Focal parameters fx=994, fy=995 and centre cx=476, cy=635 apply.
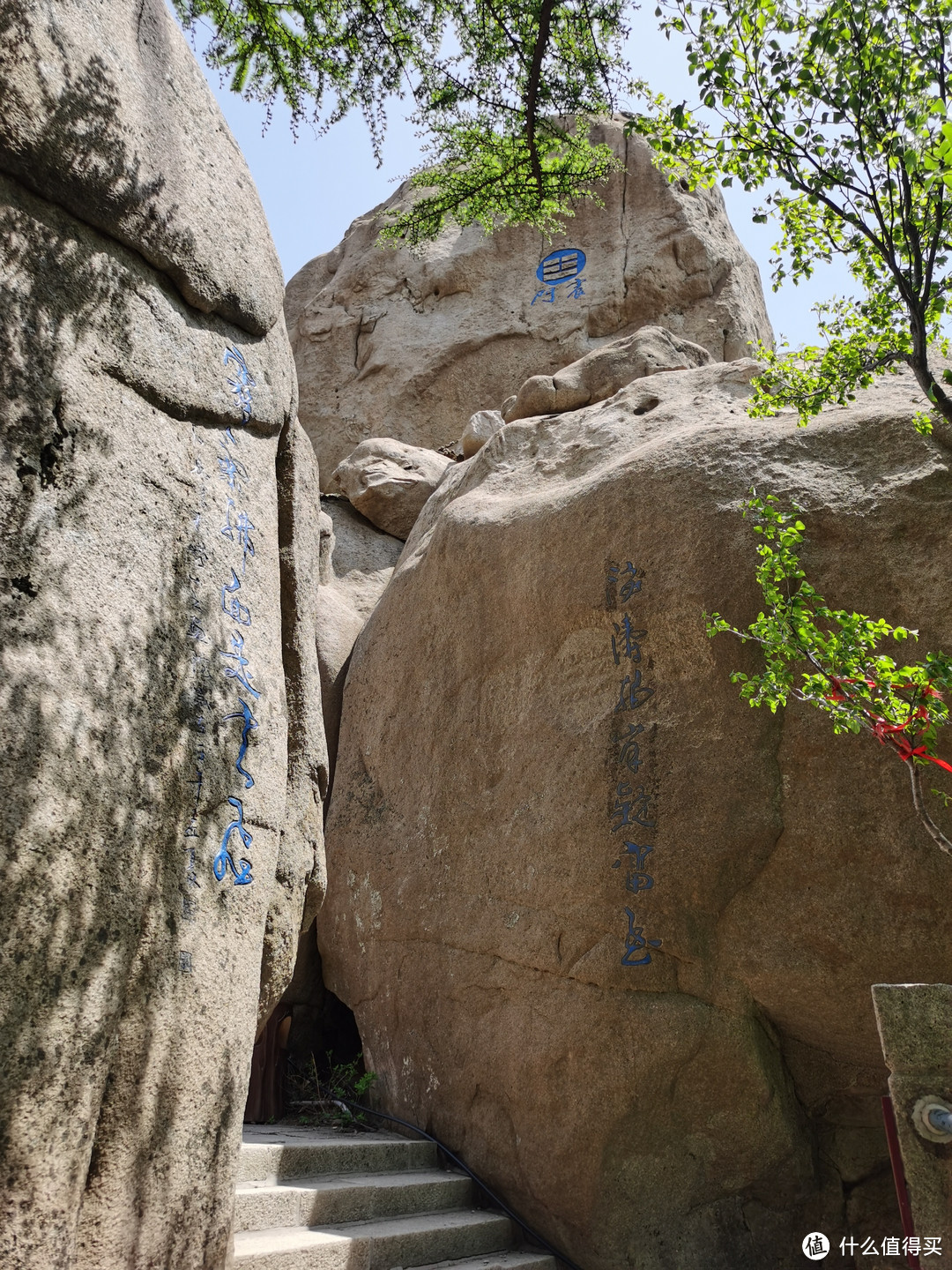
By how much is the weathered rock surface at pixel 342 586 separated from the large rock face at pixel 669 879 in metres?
1.86

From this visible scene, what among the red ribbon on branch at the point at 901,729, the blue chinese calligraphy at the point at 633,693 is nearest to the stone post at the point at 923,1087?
the red ribbon on branch at the point at 901,729

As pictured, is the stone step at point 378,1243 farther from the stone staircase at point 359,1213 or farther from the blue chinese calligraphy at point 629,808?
the blue chinese calligraphy at point 629,808

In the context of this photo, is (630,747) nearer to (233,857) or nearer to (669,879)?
(669,879)

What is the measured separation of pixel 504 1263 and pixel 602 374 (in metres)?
6.40

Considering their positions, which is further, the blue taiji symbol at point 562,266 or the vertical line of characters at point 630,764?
the blue taiji symbol at point 562,266

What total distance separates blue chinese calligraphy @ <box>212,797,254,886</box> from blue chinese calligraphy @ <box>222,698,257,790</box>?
0.34 ft

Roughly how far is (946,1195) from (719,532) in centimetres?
340

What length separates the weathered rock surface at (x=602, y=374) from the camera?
328 inches

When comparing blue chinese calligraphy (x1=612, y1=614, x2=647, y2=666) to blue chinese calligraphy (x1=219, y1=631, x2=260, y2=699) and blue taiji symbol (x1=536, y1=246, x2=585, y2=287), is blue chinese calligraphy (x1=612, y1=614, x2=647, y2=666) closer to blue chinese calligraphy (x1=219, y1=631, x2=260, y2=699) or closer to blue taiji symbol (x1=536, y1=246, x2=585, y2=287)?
blue chinese calligraphy (x1=219, y1=631, x2=260, y2=699)

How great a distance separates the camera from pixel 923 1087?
303cm

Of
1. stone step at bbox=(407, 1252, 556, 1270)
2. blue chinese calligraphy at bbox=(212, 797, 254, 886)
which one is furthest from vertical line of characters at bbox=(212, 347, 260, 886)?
stone step at bbox=(407, 1252, 556, 1270)

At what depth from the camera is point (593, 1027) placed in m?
5.22

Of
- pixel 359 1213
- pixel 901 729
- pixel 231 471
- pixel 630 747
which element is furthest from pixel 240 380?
pixel 359 1213

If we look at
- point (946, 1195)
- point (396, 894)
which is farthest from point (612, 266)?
point (946, 1195)
